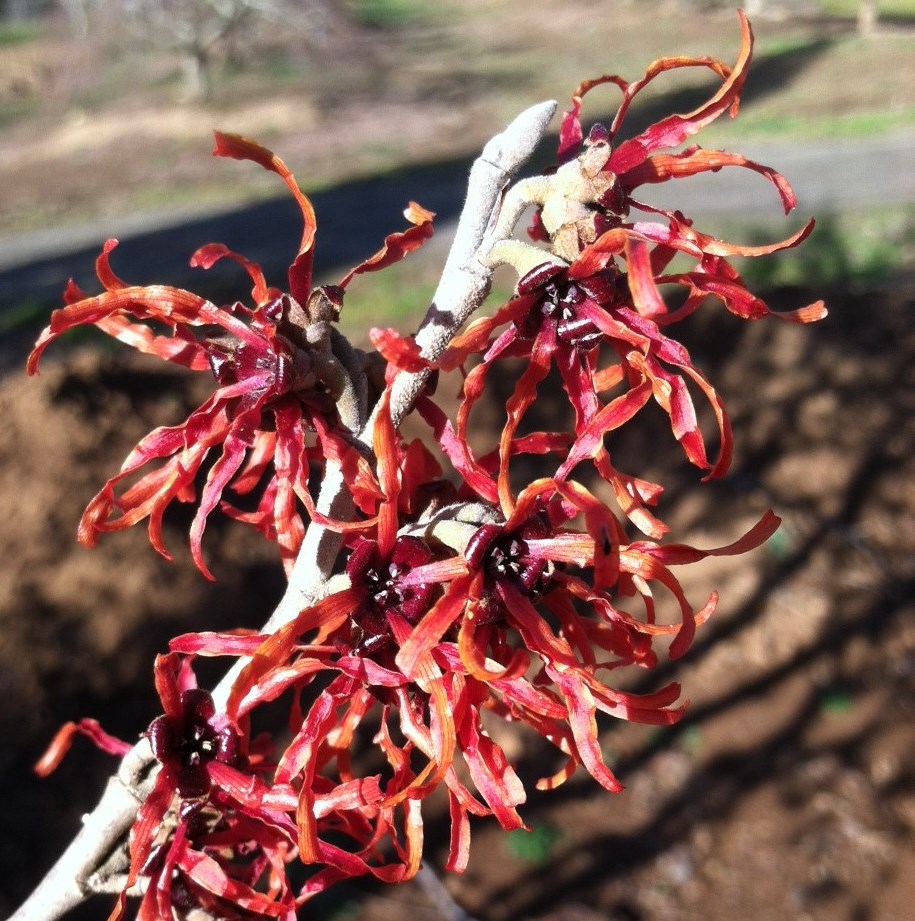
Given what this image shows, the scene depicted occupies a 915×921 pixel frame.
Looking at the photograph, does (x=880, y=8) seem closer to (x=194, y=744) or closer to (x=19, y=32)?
(x=194, y=744)

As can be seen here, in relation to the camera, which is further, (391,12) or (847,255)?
(391,12)

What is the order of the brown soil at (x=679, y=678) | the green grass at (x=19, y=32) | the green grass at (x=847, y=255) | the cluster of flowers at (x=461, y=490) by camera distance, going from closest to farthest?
the cluster of flowers at (x=461, y=490), the brown soil at (x=679, y=678), the green grass at (x=847, y=255), the green grass at (x=19, y=32)

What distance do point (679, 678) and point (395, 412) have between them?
12.9 ft

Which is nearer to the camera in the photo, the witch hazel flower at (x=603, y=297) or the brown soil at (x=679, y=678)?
the witch hazel flower at (x=603, y=297)

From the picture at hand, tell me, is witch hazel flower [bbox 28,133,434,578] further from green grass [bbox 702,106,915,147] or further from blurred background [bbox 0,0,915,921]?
green grass [bbox 702,106,915,147]

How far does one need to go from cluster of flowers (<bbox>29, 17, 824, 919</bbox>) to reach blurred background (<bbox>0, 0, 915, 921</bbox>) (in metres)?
3.06

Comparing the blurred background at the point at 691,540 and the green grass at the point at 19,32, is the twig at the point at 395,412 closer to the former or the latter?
the blurred background at the point at 691,540

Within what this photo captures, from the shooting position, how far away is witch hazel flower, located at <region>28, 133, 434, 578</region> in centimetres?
73

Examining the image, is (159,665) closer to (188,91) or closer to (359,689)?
(359,689)

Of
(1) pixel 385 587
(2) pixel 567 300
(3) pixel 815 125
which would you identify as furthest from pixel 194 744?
(3) pixel 815 125

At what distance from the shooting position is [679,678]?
14.4 ft

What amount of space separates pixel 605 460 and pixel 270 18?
52.4 ft

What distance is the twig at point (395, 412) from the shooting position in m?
0.74

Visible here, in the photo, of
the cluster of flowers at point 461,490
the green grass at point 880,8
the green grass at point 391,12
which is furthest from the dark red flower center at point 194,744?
the green grass at point 391,12
